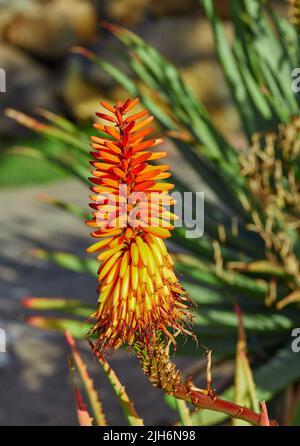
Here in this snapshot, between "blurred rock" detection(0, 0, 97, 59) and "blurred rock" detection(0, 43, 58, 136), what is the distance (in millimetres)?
356

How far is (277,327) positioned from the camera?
285 cm

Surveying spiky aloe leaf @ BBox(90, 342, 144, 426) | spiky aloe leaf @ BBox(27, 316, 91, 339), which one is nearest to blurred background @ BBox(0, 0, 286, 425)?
spiky aloe leaf @ BBox(27, 316, 91, 339)

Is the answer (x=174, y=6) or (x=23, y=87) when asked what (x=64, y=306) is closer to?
(x=23, y=87)

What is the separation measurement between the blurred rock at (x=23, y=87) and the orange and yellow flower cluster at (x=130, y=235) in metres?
11.3

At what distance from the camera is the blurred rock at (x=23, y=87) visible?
12.0m

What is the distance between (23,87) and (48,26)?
117 cm

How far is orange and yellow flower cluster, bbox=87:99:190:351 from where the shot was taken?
650 mm

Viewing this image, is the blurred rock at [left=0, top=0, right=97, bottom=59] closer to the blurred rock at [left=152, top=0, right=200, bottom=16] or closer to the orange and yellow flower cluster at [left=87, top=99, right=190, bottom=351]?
Answer: the blurred rock at [left=152, top=0, right=200, bottom=16]

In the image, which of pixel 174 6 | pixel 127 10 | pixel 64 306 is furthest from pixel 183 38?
pixel 64 306

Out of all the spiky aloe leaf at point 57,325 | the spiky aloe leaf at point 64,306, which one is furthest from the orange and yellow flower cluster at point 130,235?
the spiky aloe leaf at point 64,306

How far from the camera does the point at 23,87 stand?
1209 centimetres

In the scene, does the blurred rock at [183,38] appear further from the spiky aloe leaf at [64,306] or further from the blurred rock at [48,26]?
the spiky aloe leaf at [64,306]
